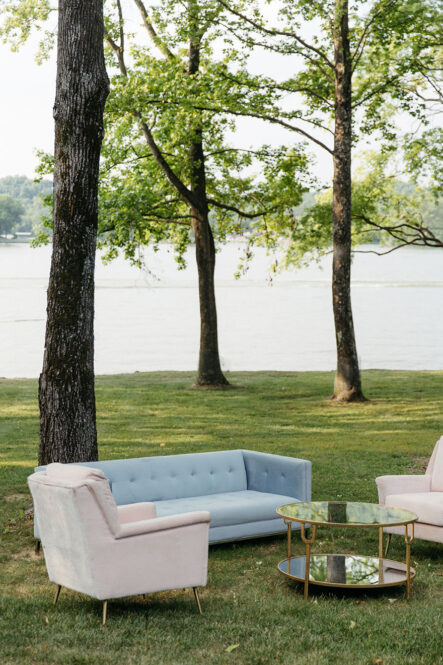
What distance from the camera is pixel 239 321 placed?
59.1 metres

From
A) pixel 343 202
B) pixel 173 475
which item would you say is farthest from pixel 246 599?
pixel 343 202

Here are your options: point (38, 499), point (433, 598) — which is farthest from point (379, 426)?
point (38, 499)

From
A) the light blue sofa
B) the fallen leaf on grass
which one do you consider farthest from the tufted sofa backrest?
the fallen leaf on grass

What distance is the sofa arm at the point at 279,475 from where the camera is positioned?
297 inches

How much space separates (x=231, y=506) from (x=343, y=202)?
10.4m

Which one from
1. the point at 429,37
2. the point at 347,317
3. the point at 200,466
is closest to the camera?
the point at 200,466

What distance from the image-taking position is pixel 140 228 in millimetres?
19188

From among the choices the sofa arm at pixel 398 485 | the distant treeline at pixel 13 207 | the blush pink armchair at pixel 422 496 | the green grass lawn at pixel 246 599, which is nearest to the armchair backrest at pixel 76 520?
the green grass lawn at pixel 246 599

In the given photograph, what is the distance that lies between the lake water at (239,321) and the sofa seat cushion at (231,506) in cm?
1243

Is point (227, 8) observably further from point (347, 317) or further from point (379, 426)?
point (379, 426)

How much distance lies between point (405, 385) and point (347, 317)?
3.73m

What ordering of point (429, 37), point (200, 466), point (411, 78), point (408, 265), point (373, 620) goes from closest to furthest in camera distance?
point (373, 620) → point (200, 466) → point (429, 37) → point (411, 78) → point (408, 265)

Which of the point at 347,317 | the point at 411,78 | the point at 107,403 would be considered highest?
the point at 411,78

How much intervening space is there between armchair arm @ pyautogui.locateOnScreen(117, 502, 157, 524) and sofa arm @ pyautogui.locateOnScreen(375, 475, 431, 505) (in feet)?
7.23
